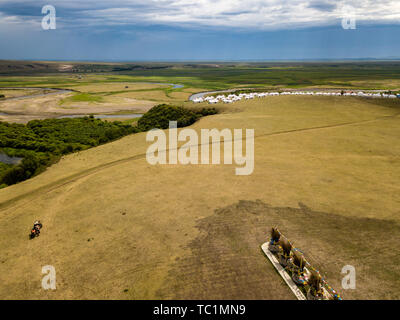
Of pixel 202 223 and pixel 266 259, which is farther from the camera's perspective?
pixel 202 223

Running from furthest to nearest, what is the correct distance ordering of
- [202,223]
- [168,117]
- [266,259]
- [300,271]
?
[168,117] → [202,223] → [266,259] → [300,271]

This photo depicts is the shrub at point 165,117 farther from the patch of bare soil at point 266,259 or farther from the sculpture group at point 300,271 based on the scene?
the sculpture group at point 300,271

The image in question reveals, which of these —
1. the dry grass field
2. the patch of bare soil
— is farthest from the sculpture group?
the dry grass field

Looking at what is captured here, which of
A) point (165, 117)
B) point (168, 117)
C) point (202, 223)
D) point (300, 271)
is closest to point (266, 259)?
point (300, 271)

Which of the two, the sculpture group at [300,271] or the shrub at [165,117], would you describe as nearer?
the sculpture group at [300,271]

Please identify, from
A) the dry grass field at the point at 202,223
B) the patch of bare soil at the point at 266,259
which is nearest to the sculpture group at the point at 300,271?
the patch of bare soil at the point at 266,259

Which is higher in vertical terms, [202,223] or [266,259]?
[202,223]

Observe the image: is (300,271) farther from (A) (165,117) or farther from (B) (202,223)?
(A) (165,117)
